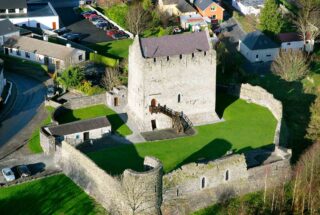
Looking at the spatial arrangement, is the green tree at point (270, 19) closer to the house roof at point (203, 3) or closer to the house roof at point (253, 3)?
the house roof at point (203, 3)

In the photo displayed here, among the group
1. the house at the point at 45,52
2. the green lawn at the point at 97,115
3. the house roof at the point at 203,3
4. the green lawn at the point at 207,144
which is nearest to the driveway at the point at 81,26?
the house at the point at 45,52

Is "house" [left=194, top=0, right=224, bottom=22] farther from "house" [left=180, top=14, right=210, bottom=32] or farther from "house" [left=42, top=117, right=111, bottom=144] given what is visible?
"house" [left=42, top=117, right=111, bottom=144]

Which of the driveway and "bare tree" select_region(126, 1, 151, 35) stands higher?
"bare tree" select_region(126, 1, 151, 35)

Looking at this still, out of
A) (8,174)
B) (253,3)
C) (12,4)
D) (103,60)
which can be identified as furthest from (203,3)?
(8,174)

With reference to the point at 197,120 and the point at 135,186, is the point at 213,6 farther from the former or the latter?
the point at 135,186

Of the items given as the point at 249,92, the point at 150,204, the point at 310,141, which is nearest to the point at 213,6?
the point at 249,92

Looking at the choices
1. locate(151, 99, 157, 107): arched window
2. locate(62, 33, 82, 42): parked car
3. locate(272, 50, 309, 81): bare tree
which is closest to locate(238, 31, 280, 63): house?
locate(272, 50, 309, 81): bare tree

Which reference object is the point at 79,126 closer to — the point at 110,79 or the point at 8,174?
the point at 8,174
